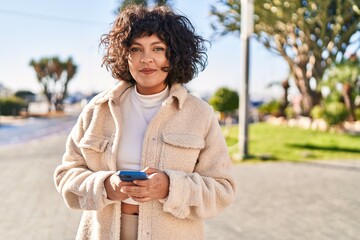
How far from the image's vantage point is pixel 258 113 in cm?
2219

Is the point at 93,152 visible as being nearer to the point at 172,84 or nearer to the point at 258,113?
the point at 172,84

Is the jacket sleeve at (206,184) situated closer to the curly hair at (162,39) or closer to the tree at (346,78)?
the curly hair at (162,39)

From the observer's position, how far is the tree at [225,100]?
43.2 ft

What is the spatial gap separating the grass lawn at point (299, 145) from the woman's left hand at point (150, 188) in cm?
835

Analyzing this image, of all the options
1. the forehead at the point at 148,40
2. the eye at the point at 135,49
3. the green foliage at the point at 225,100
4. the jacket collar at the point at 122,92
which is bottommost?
the jacket collar at the point at 122,92

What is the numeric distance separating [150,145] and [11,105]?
2094 centimetres

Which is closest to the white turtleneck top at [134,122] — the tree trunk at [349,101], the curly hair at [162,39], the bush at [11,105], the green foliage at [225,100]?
the curly hair at [162,39]

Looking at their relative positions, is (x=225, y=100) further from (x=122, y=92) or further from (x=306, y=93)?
(x=122, y=92)

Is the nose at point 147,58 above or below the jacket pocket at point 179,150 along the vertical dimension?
above

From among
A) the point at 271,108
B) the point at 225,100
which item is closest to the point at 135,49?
the point at 225,100

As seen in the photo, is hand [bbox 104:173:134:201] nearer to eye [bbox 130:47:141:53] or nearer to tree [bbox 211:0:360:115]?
eye [bbox 130:47:141:53]

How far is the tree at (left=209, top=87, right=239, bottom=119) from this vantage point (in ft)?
43.2

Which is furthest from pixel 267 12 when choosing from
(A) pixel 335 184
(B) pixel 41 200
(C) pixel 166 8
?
(C) pixel 166 8

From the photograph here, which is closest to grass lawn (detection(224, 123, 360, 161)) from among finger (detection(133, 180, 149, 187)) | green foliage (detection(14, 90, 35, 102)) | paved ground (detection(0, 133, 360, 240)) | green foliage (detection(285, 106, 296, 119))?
paved ground (detection(0, 133, 360, 240))
